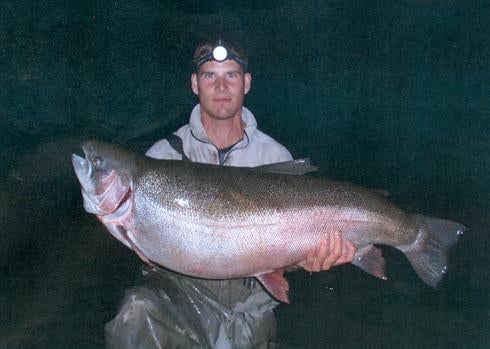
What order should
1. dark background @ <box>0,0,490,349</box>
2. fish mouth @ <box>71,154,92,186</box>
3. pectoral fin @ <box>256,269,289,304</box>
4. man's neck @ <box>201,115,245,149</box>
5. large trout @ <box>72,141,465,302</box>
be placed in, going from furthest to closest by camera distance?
dark background @ <box>0,0,490,349</box> → man's neck @ <box>201,115,245,149</box> → pectoral fin @ <box>256,269,289,304</box> → fish mouth @ <box>71,154,92,186</box> → large trout @ <box>72,141,465,302</box>

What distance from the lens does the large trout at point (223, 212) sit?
2854 millimetres

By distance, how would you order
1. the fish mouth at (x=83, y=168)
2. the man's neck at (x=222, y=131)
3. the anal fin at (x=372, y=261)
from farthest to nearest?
the man's neck at (x=222, y=131) < the anal fin at (x=372, y=261) < the fish mouth at (x=83, y=168)

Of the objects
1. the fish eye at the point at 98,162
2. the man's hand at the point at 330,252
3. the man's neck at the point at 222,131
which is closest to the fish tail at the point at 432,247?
the man's hand at the point at 330,252

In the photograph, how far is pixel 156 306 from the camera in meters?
3.17

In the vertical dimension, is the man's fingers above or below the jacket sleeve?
below

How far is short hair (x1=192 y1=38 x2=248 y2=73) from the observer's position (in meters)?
3.87

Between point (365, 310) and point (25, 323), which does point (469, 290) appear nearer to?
point (365, 310)

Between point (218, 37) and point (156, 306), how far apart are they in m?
2.06

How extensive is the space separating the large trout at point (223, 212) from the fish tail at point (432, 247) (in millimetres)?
222

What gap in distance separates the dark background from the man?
4.90ft

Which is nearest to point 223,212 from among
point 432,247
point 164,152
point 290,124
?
point 164,152

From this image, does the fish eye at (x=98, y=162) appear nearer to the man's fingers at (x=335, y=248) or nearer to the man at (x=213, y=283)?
the man at (x=213, y=283)

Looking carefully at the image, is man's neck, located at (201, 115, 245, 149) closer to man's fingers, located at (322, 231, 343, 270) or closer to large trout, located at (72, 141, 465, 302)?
large trout, located at (72, 141, 465, 302)

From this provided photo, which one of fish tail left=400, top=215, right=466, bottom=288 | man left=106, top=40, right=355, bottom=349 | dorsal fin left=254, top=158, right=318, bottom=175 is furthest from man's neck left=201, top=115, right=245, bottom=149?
fish tail left=400, top=215, right=466, bottom=288
